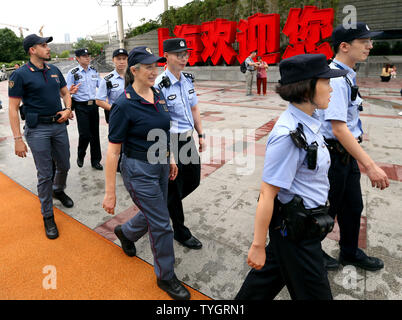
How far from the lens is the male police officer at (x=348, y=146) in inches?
83.1

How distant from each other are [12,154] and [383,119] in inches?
361

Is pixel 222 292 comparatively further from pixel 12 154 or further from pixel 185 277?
pixel 12 154

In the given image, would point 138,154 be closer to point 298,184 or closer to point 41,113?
point 298,184

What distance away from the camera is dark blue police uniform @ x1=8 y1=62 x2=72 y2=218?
3182 millimetres

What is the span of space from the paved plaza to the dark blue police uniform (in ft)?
2.21

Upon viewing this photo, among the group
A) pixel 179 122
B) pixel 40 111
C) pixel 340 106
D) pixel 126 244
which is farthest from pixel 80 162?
pixel 340 106

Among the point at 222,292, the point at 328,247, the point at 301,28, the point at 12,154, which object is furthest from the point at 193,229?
the point at 301,28

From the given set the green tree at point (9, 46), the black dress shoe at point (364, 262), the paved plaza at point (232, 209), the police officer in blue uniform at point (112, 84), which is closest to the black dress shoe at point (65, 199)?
the paved plaza at point (232, 209)

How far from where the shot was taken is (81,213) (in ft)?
12.4

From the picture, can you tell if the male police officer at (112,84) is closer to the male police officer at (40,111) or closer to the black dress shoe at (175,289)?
the male police officer at (40,111)

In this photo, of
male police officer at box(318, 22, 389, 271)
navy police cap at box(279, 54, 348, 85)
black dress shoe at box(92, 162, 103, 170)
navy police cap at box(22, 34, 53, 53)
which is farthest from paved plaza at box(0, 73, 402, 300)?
navy police cap at box(22, 34, 53, 53)

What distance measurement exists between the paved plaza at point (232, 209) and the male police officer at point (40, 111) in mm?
614

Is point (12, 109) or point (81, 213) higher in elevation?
point (12, 109)

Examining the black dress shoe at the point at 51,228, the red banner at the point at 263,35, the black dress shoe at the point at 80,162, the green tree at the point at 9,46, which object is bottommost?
the black dress shoe at the point at 51,228
